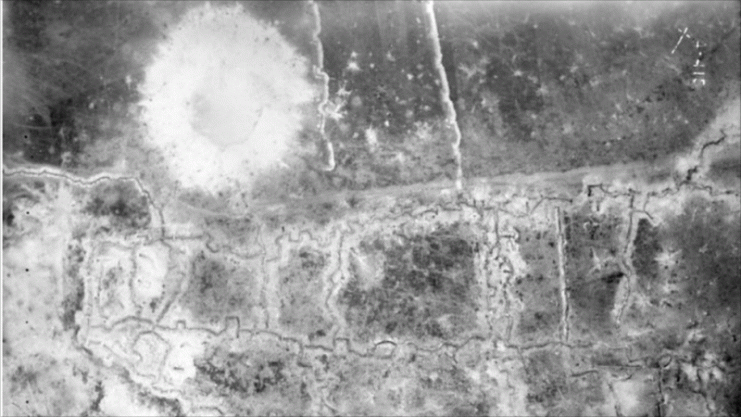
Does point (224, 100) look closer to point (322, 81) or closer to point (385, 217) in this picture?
point (322, 81)

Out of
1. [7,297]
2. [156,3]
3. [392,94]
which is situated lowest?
[7,297]

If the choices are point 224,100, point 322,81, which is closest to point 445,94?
point 322,81

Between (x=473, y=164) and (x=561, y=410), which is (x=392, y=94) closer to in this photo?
(x=473, y=164)

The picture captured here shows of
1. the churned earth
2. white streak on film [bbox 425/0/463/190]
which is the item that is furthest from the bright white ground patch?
white streak on film [bbox 425/0/463/190]

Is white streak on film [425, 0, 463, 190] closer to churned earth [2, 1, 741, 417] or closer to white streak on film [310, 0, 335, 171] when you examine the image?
churned earth [2, 1, 741, 417]

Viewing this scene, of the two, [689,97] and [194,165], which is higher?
[689,97]

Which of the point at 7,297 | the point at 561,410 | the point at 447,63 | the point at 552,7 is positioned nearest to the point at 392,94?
the point at 447,63
